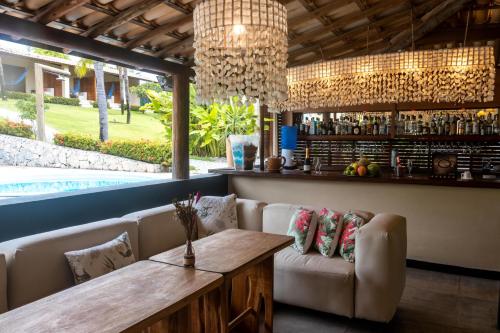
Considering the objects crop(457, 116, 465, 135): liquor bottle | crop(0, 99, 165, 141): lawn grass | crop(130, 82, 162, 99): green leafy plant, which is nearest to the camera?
crop(457, 116, 465, 135): liquor bottle

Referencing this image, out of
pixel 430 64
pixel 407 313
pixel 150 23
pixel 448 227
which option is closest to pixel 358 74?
pixel 430 64

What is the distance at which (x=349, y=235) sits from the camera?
352 centimetres

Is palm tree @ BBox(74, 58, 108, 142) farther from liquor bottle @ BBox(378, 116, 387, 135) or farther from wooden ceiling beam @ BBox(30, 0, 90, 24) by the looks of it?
liquor bottle @ BBox(378, 116, 387, 135)

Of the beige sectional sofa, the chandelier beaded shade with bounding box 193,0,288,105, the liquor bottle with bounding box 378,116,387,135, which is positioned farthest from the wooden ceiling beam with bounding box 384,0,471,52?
the chandelier beaded shade with bounding box 193,0,288,105

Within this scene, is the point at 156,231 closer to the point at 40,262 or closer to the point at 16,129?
the point at 40,262

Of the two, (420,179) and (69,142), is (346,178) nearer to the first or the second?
(420,179)

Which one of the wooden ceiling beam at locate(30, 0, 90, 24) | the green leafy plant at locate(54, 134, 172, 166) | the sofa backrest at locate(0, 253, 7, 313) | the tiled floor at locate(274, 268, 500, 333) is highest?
the wooden ceiling beam at locate(30, 0, 90, 24)

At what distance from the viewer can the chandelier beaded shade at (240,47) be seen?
246cm

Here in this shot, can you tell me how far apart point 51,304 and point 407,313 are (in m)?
2.94

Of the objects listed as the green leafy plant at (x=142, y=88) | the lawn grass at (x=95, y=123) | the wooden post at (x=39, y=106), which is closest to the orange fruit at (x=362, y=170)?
the lawn grass at (x=95, y=123)

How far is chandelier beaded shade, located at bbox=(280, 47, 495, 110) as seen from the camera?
4.92 metres

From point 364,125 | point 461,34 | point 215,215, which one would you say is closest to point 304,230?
point 215,215

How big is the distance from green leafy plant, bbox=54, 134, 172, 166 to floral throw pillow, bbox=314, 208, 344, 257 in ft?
16.8

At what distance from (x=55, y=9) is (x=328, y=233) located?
303 cm
